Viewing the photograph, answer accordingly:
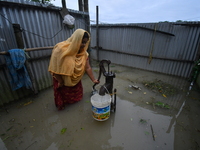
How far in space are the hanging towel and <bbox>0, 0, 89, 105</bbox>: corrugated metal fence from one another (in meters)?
0.17

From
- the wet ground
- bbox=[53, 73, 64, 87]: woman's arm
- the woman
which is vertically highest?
the woman

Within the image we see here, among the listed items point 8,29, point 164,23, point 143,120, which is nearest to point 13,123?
point 8,29

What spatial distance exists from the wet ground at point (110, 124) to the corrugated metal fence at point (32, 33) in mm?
472

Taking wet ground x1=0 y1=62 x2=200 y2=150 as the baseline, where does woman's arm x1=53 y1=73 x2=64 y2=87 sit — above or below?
above

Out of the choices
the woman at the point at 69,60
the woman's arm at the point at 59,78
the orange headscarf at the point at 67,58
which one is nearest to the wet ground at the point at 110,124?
the woman at the point at 69,60

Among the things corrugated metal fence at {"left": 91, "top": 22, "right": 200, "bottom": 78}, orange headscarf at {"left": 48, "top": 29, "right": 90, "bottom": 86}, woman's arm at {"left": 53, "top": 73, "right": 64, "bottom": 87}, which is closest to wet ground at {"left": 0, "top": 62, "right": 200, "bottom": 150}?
woman's arm at {"left": 53, "top": 73, "right": 64, "bottom": 87}

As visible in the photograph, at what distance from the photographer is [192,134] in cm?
204

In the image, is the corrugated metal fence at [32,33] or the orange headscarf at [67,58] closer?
the orange headscarf at [67,58]

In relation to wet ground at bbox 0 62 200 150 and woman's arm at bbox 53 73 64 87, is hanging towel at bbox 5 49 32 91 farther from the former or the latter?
woman's arm at bbox 53 73 64 87

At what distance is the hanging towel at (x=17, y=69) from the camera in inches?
97.0

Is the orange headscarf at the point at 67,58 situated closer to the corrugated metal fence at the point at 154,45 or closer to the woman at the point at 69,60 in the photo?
the woman at the point at 69,60

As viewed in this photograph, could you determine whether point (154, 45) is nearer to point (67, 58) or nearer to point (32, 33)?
point (67, 58)

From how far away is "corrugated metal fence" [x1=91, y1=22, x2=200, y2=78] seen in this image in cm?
432

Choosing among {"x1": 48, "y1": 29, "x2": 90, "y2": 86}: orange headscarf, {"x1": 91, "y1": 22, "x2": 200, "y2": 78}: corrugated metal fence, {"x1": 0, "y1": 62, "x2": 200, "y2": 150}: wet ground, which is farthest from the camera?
{"x1": 91, "y1": 22, "x2": 200, "y2": 78}: corrugated metal fence
